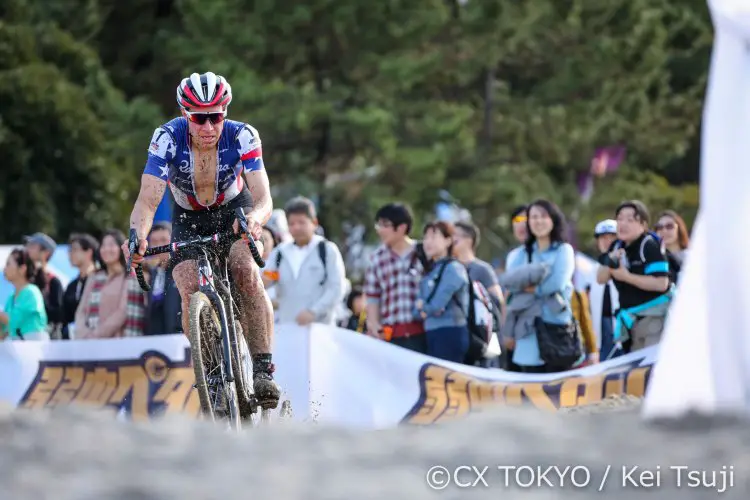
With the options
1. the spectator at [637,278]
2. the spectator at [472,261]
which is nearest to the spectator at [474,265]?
the spectator at [472,261]

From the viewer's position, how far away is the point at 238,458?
17.0 ft

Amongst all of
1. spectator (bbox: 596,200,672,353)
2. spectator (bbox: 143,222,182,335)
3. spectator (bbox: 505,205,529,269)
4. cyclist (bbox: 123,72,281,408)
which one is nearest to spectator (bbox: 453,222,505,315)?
spectator (bbox: 505,205,529,269)

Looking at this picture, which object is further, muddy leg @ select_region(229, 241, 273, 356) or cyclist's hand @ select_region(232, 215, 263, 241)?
muddy leg @ select_region(229, 241, 273, 356)

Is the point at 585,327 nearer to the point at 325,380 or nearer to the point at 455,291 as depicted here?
the point at 455,291

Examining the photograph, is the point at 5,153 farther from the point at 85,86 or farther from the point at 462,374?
the point at 462,374

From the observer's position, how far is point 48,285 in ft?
50.4

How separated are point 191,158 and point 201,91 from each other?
0.46m

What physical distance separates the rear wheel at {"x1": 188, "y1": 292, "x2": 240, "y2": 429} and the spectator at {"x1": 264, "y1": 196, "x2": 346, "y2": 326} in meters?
3.50

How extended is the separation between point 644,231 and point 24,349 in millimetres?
5032

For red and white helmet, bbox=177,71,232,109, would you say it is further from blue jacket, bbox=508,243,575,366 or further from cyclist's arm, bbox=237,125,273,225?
blue jacket, bbox=508,243,575,366

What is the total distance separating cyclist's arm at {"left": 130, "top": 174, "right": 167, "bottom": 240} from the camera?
9.07 meters

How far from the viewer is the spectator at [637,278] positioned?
11.5m

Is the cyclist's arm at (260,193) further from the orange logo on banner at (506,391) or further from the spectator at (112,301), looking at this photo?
the spectator at (112,301)

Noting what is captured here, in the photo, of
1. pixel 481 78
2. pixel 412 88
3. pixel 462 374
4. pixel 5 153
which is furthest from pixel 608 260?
pixel 481 78
